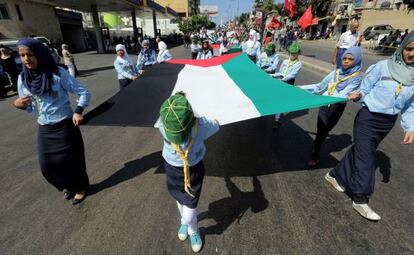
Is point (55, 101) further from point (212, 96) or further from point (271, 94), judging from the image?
point (271, 94)

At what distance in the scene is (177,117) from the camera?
5.40 feet

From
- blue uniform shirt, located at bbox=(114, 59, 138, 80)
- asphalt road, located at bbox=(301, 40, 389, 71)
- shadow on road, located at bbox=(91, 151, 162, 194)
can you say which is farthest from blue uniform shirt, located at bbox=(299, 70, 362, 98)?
asphalt road, located at bbox=(301, 40, 389, 71)

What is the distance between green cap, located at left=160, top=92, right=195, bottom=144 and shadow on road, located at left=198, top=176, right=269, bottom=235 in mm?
1333

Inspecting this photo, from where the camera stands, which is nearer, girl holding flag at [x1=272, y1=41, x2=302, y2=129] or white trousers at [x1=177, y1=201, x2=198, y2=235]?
white trousers at [x1=177, y1=201, x2=198, y2=235]

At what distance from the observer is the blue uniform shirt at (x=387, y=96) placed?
235 cm

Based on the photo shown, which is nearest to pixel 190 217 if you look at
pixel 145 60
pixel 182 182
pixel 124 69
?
pixel 182 182

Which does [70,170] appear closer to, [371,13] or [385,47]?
[385,47]

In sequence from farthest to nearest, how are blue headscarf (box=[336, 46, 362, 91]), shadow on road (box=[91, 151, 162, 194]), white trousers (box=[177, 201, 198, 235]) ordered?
shadow on road (box=[91, 151, 162, 194]) → blue headscarf (box=[336, 46, 362, 91]) → white trousers (box=[177, 201, 198, 235])

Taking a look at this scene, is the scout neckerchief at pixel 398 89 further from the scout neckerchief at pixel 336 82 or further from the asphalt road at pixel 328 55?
the asphalt road at pixel 328 55

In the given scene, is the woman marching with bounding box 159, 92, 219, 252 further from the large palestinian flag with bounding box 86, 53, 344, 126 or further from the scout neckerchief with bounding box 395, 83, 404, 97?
the scout neckerchief with bounding box 395, 83, 404, 97

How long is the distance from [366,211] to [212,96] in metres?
2.33

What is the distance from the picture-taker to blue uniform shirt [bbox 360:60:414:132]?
2352mm

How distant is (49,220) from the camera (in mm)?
2717

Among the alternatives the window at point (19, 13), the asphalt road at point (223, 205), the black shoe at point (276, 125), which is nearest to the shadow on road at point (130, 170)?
the asphalt road at point (223, 205)
